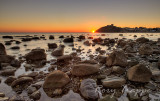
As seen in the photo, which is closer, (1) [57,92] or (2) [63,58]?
(1) [57,92]

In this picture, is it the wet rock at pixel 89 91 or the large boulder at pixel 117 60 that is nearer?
the wet rock at pixel 89 91

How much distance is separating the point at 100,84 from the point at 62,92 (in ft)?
5.27

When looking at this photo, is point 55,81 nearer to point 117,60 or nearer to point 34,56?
point 117,60

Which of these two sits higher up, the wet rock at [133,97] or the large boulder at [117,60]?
the large boulder at [117,60]

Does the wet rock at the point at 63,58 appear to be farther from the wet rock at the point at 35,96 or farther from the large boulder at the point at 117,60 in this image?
the wet rock at the point at 35,96

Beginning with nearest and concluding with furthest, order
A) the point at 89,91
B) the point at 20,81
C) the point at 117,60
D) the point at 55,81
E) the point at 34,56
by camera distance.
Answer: the point at 89,91
the point at 55,81
the point at 20,81
the point at 117,60
the point at 34,56

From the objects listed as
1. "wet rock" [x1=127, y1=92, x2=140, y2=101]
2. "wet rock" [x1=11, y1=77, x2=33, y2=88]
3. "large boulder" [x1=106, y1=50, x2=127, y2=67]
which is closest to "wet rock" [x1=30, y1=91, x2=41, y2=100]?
"wet rock" [x1=11, y1=77, x2=33, y2=88]

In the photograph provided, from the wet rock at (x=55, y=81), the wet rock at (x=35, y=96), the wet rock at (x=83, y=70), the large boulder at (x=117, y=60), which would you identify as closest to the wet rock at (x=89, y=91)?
the wet rock at (x=55, y=81)

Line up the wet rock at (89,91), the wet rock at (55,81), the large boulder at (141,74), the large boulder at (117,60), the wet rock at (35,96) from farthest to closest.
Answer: the large boulder at (117,60)
the large boulder at (141,74)
the wet rock at (55,81)
the wet rock at (35,96)
the wet rock at (89,91)

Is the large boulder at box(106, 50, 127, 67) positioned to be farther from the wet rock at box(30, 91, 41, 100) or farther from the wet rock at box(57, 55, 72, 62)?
the wet rock at box(30, 91, 41, 100)

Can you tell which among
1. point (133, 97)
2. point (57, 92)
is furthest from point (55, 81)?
point (133, 97)

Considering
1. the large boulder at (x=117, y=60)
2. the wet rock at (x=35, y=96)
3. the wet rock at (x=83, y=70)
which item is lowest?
the wet rock at (x=35, y=96)

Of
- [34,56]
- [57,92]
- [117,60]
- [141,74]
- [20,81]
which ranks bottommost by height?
[57,92]

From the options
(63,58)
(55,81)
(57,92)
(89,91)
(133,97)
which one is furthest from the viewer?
(63,58)
